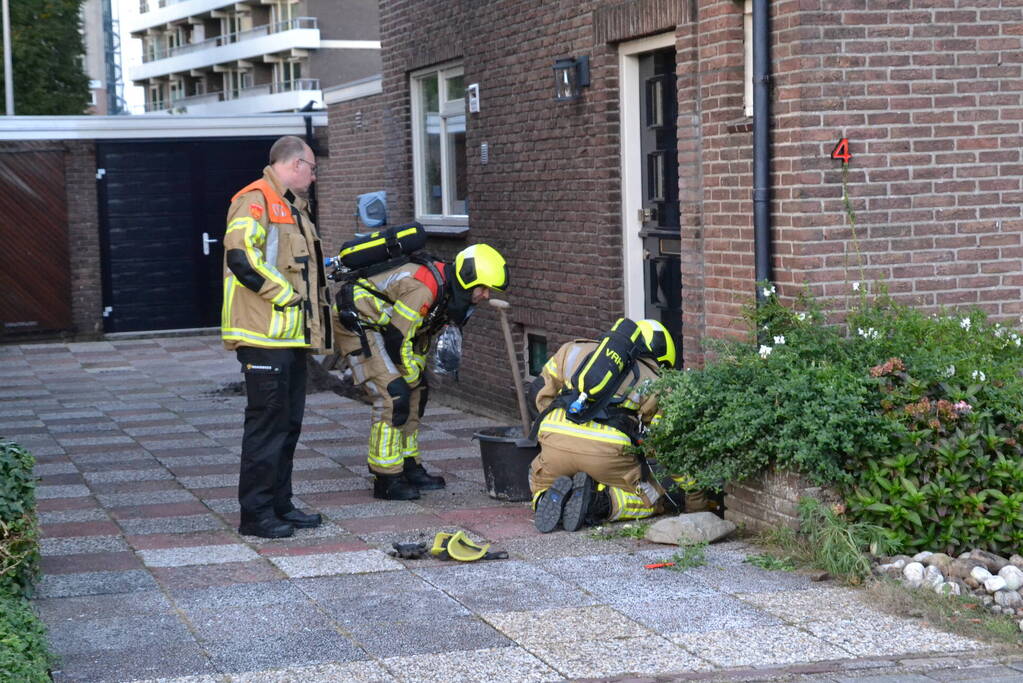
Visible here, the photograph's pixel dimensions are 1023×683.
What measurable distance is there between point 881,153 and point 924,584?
235 cm

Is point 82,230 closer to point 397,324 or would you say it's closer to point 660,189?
point 660,189

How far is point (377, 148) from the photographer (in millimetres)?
16328

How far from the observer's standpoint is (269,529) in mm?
7176

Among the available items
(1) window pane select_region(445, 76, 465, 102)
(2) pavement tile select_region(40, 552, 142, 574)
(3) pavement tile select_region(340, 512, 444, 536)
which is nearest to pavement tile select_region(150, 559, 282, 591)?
(2) pavement tile select_region(40, 552, 142, 574)

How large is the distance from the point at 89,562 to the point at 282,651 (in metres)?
1.90

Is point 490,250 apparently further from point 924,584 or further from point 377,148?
point 377,148

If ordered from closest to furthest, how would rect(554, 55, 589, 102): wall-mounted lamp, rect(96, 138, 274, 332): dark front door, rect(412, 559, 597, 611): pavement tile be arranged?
rect(412, 559, 597, 611): pavement tile → rect(554, 55, 589, 102): wall-mounted lamp → rect(96, 138, 274, 332): dark front door

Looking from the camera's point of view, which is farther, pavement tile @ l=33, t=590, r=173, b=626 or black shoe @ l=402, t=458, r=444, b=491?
black shoe @ l=402, t=458, r=444, b=491

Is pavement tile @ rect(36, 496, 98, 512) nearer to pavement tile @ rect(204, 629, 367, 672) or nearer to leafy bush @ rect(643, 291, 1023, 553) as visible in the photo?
pavement tile @ rect(204, 629, 367, 672)

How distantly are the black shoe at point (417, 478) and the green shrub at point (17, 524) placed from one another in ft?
9.46

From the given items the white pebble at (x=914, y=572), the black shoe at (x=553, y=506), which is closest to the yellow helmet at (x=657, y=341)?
the black shoe at (x=553, y=506)

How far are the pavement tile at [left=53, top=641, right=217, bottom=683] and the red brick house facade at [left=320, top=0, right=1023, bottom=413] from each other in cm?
357

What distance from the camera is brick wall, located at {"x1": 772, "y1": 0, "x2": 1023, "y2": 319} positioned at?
6.96 metres

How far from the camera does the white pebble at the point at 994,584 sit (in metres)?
5.76
